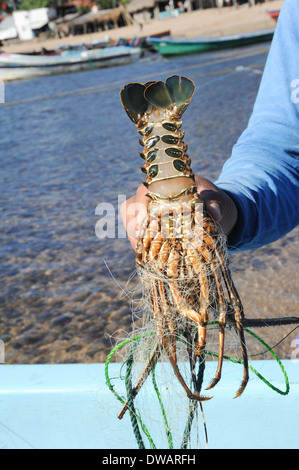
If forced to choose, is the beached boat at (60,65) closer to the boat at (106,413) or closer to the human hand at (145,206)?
the boat at (106,413)

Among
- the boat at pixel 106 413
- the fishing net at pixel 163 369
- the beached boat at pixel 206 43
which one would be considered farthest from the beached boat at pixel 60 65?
the fishing net at pixel 163 369

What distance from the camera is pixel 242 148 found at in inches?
71.0

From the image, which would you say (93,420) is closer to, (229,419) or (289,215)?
(229,419)

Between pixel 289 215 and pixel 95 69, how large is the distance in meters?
23.1

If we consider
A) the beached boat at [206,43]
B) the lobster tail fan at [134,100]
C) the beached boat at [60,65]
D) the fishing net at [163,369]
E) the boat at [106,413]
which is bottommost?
the beached boat at [60,65]

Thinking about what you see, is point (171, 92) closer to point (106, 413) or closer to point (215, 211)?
point (215, 211)

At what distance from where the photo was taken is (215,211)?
1267mm

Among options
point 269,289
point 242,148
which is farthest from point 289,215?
point 269,289

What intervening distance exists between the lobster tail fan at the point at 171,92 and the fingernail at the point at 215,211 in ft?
0.86

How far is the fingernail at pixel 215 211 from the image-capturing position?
1260 millimetres

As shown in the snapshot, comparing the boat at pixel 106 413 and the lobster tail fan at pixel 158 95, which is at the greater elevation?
the lobster tail fan at pixel 158 95

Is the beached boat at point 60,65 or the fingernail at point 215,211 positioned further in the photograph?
the beached boat at point 60,65

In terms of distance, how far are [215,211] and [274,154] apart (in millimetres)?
582

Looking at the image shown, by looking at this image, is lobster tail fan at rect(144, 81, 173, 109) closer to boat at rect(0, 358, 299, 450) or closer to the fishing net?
the fishing net
